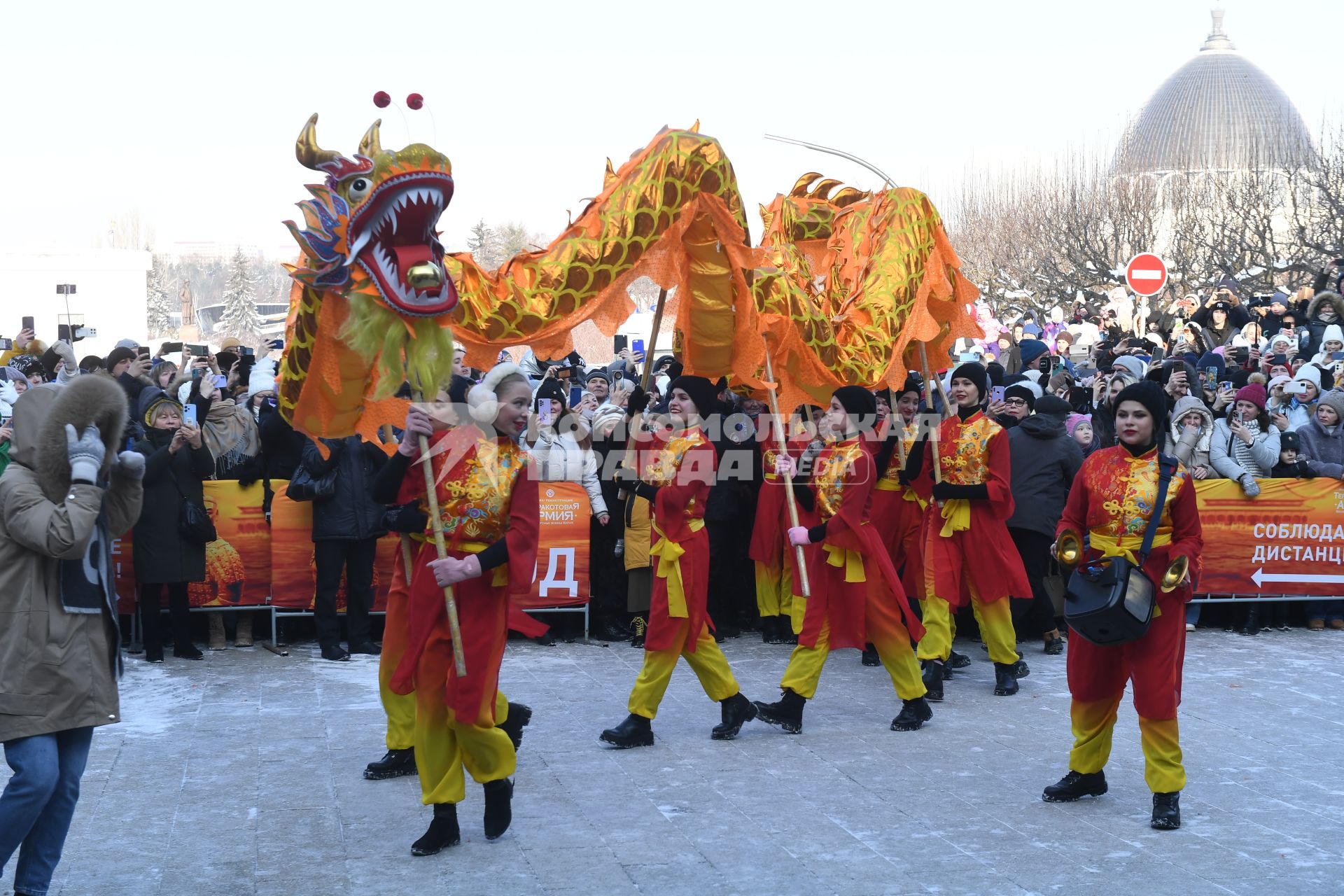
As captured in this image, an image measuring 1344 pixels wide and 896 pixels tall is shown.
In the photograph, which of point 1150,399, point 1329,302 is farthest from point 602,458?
point 1329,302

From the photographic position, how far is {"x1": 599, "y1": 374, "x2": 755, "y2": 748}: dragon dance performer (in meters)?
7.06

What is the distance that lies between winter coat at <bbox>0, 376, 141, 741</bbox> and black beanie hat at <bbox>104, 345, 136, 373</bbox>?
18.6 feet

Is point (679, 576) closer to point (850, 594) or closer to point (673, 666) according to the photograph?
point (673, 666)

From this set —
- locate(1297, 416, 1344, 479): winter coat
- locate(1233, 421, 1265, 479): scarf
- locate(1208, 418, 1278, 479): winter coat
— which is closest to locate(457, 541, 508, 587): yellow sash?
locate(1208, 418, 1278, 479): winter coat

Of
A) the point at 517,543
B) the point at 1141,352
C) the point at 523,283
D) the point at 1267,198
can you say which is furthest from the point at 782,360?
the point at 1267,198

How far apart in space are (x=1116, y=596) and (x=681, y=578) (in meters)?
2.16

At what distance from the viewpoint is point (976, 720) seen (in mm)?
7680

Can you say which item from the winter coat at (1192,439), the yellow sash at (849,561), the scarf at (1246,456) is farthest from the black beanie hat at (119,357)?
the scarf at (1246,456)

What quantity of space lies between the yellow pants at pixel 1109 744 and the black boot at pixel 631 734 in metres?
1.99

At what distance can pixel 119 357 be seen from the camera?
10031mm

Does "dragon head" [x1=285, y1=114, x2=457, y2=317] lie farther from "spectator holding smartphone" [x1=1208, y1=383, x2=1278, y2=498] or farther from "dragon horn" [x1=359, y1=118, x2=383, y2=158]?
"spectator holding smartphone" [x1=1208, y1=383, x2=1278, y2=498]

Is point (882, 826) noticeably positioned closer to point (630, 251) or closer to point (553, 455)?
point (630, 251)

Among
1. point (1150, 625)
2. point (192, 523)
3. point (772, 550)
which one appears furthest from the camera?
point (772, 550)

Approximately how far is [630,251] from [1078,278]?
30267mm
